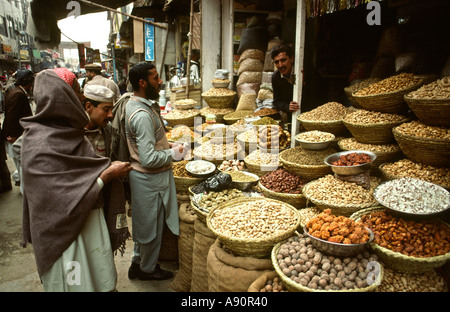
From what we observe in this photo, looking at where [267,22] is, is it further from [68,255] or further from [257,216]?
[68,255]

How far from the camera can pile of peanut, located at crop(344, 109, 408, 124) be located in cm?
283

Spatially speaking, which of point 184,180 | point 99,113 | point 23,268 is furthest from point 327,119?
point 23,268

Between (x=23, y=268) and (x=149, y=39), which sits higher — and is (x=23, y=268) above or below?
below

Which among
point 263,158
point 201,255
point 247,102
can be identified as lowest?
point 201,255

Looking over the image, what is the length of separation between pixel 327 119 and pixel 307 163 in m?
0.64

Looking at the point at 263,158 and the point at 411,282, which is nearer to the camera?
the point at 411,282

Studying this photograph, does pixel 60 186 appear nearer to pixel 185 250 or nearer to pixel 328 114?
pixel 185 250

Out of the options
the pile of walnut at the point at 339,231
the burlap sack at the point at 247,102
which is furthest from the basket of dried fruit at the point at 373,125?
the burlap sack at the point at 247,102

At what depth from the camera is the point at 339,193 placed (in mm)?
2586

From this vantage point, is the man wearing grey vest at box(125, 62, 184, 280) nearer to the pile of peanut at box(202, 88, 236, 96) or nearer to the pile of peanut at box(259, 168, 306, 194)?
the pile of peanut at box(259, 168, 306, 194)

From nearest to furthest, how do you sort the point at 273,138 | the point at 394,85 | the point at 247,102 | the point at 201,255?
the point at 201,255, the point at 394,85, the point at 273,138, the point at 247,102

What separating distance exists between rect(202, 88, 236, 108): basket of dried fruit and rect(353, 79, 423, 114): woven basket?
2845 millimetres
